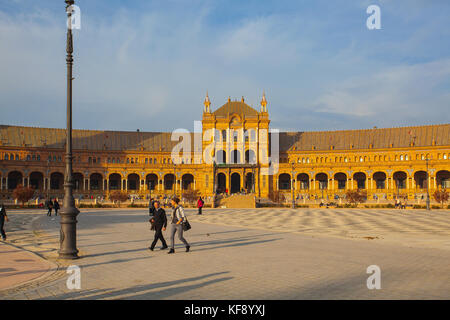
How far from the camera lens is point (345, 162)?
87812 mm

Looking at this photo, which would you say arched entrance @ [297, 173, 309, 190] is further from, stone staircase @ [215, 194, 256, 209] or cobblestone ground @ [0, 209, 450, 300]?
cobblestone ground @ [0, 209, 450, 300]

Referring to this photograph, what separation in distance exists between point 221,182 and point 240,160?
6.67m

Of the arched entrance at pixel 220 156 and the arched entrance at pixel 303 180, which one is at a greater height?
the arched entrance at pixel 220 156

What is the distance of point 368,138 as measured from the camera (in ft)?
308

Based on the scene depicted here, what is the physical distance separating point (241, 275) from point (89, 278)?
4.01 meters

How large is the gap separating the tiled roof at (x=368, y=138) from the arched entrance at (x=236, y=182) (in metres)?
15.0

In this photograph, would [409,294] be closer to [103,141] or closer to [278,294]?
[278,294]

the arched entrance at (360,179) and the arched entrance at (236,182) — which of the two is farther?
the arched entrance at (236,182)

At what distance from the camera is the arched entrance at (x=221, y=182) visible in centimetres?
9069

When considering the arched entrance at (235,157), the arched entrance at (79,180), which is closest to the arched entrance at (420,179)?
the arched entrance at (235,157)

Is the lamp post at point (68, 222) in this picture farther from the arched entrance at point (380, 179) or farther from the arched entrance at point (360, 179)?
the arched entrance at point (360, 179)

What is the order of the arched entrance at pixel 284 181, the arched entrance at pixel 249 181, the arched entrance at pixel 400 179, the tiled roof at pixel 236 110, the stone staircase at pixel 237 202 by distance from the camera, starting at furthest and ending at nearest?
the arched entrance at pixel 284 181 < the tiled roof at pixel 236 110 < the arched entrance at pixel 249 181 < the arched entrance at pixel 400 179 < the stone staircase at pixel 237 202

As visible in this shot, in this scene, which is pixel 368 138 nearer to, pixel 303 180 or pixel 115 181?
pixel 303 180
